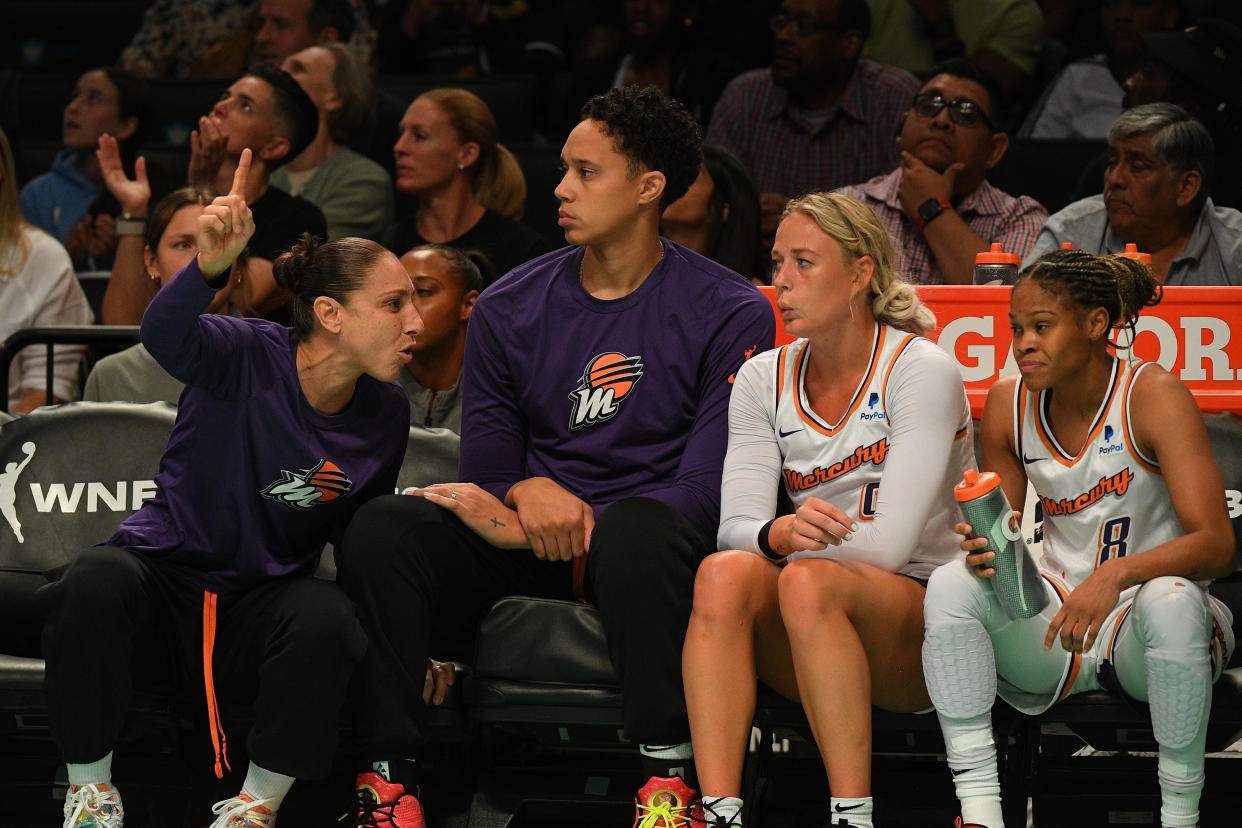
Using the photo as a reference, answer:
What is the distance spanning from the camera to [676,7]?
18.1 ft

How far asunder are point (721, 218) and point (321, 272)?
5.36 feet

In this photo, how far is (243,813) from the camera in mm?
2576

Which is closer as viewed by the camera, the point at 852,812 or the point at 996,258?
the point at 852,812

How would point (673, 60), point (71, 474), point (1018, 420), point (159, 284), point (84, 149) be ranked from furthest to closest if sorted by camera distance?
point (673, 60) → point (84, 149) → point (159, 284) → point (71, 474) → point (1018, 420)

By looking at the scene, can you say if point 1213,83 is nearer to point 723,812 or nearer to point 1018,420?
point 1018,420

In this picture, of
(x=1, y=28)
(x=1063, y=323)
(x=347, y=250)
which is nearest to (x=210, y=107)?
(x=1, y=28)

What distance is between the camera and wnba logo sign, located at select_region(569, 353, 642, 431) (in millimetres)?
2906

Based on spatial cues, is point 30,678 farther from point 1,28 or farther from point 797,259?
point 1,28

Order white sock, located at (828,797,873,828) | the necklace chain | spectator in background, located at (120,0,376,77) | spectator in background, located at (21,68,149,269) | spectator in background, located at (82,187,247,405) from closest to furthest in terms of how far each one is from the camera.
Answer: white sock, located at (828,797,873,828), the necklace chain, spectator in background, located at (82,187,247,405), spectator in background, located at (21,68,149,269), spectator in background, located at (120,0,376,77)

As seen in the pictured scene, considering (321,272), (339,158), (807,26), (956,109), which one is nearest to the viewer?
(321,272)

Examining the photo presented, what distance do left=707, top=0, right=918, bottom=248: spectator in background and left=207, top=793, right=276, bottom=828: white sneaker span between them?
2.93 metres

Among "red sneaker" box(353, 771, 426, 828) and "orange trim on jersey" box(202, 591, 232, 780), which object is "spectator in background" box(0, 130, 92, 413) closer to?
"orange trim on jersey" box(202, 591, 232, 780)

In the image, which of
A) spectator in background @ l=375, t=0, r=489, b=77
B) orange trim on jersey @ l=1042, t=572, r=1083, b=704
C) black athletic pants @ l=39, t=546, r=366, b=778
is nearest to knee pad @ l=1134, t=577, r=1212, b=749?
orange trim on jersey @ l=1042, t=572, r=1083, b=704

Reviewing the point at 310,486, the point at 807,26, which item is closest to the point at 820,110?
the point at 807,26
